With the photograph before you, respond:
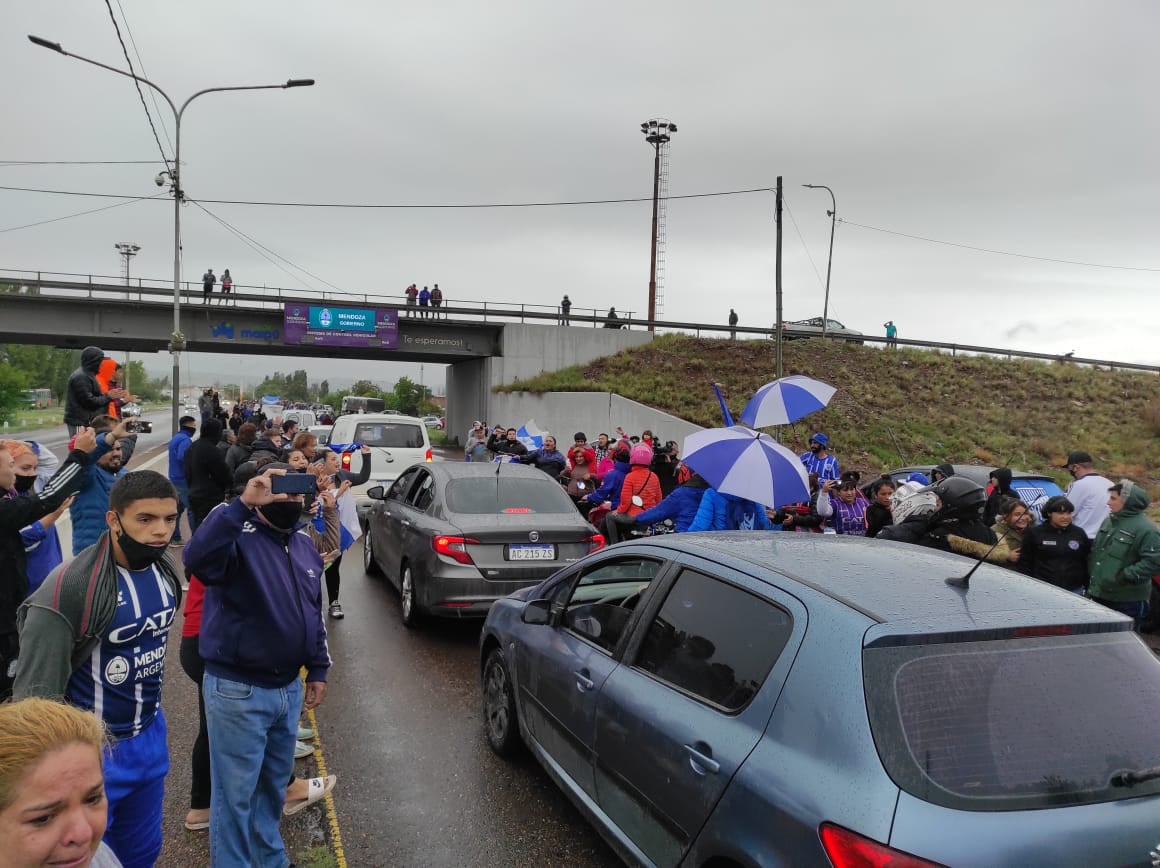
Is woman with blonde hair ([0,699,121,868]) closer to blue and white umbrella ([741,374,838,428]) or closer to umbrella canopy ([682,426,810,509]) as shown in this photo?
umbrella canopy ([682,426,810,509])

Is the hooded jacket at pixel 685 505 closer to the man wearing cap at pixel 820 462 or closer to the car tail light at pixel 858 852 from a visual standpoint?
the man wearing cap at pixel 820 462

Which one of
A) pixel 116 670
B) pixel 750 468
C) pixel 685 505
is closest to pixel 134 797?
pixel 116 670

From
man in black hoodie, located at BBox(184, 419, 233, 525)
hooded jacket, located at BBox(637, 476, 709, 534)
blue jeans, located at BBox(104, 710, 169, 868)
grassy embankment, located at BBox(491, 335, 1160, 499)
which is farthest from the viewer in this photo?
grassy embankment, located at BBox(491, 335, 1160, 499)

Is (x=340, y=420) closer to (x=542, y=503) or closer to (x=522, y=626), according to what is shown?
(x=542, y=503)

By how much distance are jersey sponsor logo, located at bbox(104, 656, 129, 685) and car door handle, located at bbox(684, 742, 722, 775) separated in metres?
1.92

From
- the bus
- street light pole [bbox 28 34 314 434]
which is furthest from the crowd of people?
the bus

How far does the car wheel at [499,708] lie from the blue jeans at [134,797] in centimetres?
212

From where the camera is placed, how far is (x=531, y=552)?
21.7 ft

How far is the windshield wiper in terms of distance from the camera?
83.2 inches

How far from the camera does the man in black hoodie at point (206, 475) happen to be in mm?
8906

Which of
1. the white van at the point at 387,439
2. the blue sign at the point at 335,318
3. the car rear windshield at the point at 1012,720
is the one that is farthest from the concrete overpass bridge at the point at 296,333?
the car rear windshield at the point at 1012,720

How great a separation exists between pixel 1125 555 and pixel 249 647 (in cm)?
581

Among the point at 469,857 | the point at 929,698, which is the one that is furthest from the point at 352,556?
the point at 929,698

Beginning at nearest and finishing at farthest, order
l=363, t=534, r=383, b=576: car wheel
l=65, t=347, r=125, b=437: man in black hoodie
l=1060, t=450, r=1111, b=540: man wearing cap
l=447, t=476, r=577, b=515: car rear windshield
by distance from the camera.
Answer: l=447, t=476, r=577, b=515: car rear windshield, l=1060, t=450, r=1111, b=540: man wearing cap, l=65, t=347, r=125, b=437: man in black hoodie, l=363, t=534, r=383, b=576: car wheel
